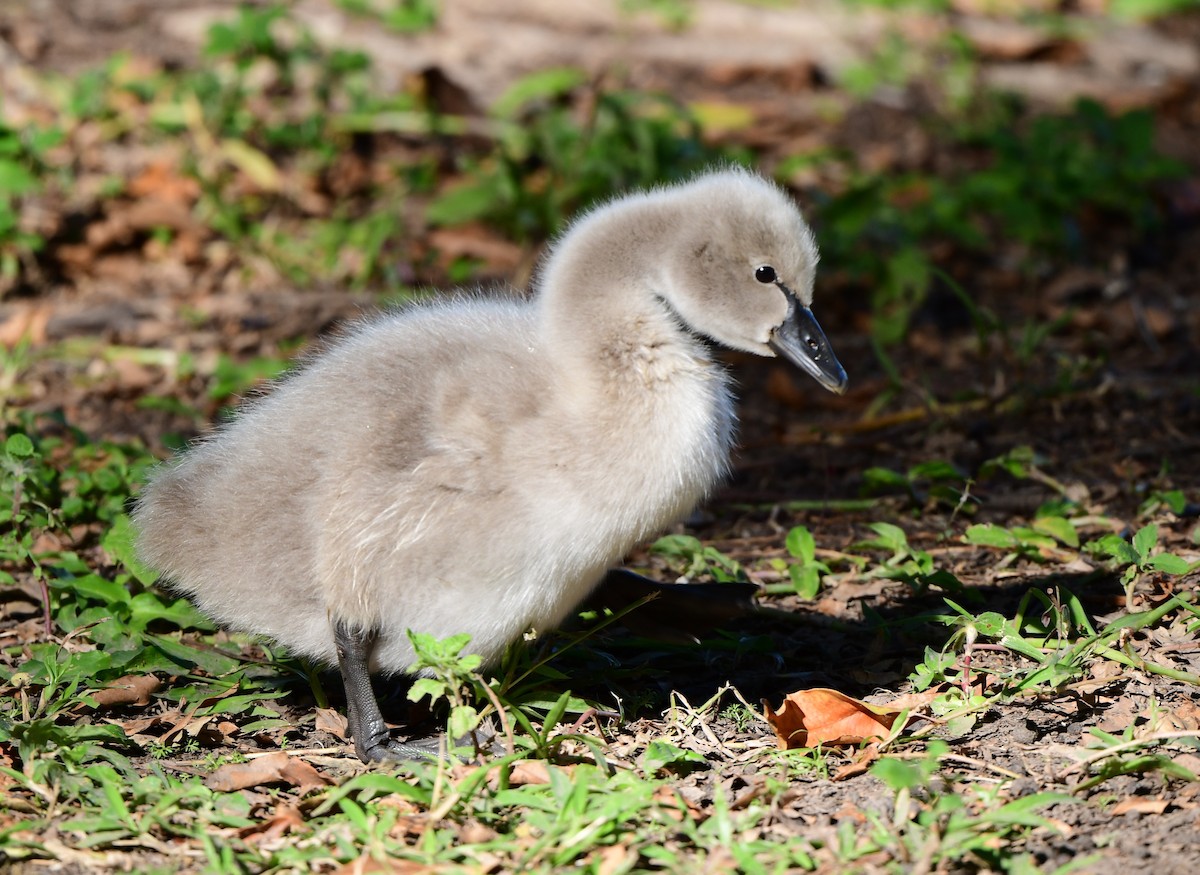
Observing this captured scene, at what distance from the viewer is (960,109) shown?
9.36 metres

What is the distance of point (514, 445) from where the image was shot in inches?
145

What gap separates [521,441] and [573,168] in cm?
398

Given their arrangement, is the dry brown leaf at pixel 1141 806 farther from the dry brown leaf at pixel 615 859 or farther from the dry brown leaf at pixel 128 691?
the dry brown leaf at pixel 128 691

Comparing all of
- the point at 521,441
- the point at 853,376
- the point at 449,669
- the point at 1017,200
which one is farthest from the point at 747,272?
the point at 1017,200

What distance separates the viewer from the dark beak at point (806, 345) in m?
3.88

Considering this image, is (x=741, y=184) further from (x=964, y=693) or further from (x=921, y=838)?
(x=921, y=838)

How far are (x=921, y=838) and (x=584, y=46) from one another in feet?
24.6

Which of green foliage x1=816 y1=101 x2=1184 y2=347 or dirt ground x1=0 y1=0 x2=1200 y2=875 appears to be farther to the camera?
green foliage x1=816 y1=101 x2=1184 y2=347

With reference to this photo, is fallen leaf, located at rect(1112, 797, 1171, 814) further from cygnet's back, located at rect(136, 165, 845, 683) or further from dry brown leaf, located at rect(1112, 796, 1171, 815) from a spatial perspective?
cygnet's back, located at rect(136, 165, 845, 683)

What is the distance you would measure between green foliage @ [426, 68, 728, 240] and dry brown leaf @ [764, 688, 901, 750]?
12.7 ft

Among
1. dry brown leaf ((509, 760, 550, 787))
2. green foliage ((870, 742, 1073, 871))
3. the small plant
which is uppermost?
the small plant

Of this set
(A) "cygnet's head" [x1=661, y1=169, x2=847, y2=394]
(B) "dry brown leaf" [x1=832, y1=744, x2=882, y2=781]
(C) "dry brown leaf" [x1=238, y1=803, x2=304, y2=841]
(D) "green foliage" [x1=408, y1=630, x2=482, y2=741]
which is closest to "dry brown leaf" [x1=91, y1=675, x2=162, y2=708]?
(C) "dry brown leaf" [x1=238, y1=803, x2=304, y2=841]

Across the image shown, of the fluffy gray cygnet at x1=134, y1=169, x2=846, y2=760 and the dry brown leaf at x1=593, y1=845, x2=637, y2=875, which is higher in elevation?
the fluffy gray cygnet at x1=134, y1=169, x2=846, y2=760

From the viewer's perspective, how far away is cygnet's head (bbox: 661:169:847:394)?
3.77 metres
